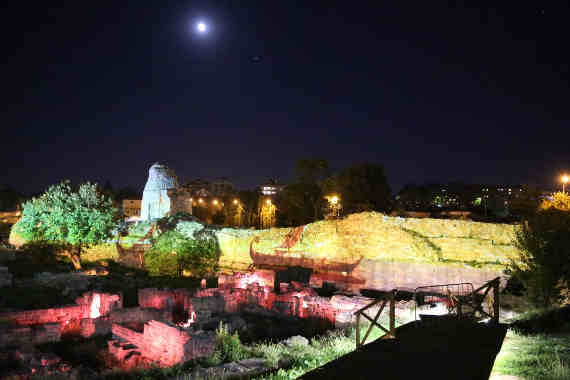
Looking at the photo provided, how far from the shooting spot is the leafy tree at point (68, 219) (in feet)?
81.4

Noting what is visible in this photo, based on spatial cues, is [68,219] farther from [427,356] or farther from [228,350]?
[427,356]

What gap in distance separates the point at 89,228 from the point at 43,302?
1133 cm

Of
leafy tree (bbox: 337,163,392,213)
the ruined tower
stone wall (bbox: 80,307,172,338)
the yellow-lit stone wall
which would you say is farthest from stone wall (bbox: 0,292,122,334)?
leafy tree (bbox: 337,163,392,213)

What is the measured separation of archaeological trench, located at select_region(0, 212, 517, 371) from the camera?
1053 centimetres

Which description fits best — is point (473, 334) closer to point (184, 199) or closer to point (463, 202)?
point (184, 199)

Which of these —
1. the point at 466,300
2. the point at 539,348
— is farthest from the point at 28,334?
the point at 539,348

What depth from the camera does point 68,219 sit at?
980 inches

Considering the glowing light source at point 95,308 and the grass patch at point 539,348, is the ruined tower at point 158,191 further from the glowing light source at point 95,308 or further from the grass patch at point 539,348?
the grass patch at point 539,348

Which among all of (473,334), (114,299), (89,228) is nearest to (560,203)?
(473,334)

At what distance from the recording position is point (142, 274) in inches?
980

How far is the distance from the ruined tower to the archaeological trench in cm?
360

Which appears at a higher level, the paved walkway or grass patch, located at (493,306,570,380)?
the paved walkway

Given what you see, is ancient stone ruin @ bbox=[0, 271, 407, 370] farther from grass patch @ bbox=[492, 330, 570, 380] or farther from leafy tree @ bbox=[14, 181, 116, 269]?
leafy tree @ bbox=[14, 181, 116, 269]

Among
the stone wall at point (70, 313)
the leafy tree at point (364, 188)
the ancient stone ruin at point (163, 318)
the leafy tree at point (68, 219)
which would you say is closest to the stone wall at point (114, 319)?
the ancient stone ruin at point (163, 318)
